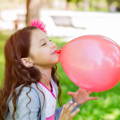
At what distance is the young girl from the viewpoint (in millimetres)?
2738

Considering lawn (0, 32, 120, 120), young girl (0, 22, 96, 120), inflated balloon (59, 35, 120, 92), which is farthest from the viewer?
lawn (0, 32, 120, 120)

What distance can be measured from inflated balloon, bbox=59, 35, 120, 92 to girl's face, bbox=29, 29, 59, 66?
113mm

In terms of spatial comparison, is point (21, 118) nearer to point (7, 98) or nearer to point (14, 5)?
point (7, 98)

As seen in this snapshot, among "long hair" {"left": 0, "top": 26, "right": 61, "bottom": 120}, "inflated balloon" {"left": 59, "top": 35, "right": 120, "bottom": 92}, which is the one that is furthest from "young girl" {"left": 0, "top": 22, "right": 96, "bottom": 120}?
"inflated balloon" {"left": 59, "top": 35, "right": 120, "bottom": 92}

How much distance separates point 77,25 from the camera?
18.0 m

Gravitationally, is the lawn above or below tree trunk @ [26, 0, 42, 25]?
below

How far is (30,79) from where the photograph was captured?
2.81m

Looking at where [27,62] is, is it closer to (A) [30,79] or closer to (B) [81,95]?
(A) [30,79]

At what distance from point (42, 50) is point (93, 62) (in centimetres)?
38

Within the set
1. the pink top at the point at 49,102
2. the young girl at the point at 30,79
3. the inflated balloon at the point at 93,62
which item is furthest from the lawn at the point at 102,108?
the inflated balloon at the point at 93,62

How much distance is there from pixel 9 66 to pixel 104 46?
68 centimetres

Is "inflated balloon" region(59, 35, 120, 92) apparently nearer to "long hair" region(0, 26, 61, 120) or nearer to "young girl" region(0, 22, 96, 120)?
"young girl" region(0, 22, 96, 120)

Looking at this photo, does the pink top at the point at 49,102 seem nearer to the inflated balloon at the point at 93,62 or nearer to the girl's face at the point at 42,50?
the girl's face at the point at 42,50

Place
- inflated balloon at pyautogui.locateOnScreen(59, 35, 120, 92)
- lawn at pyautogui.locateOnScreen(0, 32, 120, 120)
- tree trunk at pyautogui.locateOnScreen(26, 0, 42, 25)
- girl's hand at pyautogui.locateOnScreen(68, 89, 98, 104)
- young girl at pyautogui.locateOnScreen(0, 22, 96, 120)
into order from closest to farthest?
inflated balloon at pyautogui.locateOnScreen(59, 35, 120, 92), young girl at pyautogui.locateOnScreen(0, 22, 96, 120), girl's hand at pyautogui.locateOnScreen(68, 89, 98, 104), lawn at pyautogui.locateOnScreen(0, 32, 120, 120), tree trunk at pyautogui.locateOnScreen(26, 0, 42, 25)
